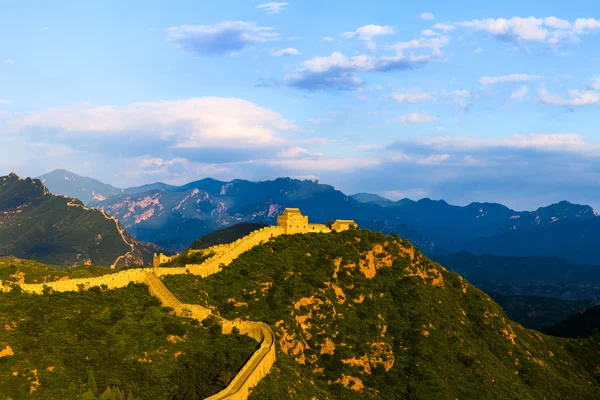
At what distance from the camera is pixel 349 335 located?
9000 centimetres

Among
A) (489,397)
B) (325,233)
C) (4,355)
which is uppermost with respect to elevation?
(325,233)

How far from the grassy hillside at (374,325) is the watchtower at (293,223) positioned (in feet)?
12.2

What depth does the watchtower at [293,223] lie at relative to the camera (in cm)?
11688

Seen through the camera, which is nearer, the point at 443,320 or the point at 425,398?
the point at 425,398

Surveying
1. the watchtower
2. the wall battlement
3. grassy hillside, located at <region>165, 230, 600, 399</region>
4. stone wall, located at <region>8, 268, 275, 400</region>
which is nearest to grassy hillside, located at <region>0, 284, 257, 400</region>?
stone wall, located at <region>8, 268, 275, 400</region>

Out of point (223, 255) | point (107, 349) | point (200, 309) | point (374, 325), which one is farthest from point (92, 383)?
point (374, 325)

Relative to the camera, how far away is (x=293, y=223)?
118 metres

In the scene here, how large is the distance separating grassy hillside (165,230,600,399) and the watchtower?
12.2 feet

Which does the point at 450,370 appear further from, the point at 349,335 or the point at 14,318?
the point at 14,318

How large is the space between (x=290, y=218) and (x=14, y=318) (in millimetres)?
67881

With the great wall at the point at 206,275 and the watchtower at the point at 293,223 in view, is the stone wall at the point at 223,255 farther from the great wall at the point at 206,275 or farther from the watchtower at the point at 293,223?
the watchtower at the point at 293,223

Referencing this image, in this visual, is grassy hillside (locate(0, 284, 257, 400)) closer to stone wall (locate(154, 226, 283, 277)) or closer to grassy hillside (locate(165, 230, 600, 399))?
grassy hillside (locate(165, 230, 600, 399))

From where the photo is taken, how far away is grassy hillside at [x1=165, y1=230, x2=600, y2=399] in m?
82.2

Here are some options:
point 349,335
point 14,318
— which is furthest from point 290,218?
point 14,318
